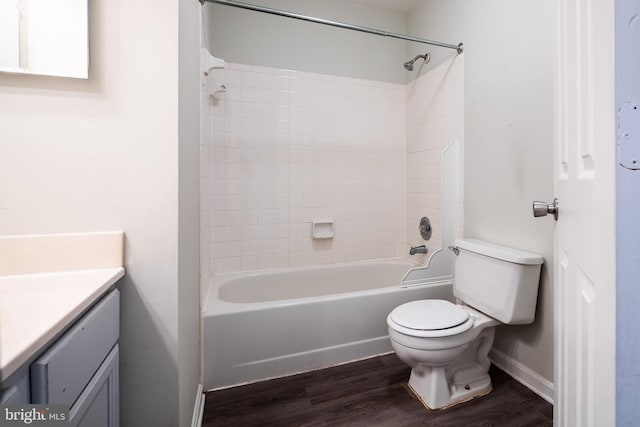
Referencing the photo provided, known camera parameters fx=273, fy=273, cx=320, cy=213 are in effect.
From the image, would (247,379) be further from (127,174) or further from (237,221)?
(127,174)

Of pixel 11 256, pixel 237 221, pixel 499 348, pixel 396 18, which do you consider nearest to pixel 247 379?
pixel 237 221

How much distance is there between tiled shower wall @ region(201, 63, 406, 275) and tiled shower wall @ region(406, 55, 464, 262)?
0.11 metres

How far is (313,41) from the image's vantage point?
2.25 meters

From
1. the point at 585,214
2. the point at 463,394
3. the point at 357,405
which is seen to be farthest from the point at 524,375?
the point at 585,214

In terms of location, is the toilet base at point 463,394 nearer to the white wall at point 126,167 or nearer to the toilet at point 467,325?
the toilet at point 467,325

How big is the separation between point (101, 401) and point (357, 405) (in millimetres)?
1101

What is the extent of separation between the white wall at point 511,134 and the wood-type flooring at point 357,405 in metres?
0.24

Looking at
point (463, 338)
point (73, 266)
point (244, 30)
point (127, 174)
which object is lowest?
point (463, 338)

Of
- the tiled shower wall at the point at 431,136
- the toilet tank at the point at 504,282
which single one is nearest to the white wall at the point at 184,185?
the toilet tank at the point at 504,282

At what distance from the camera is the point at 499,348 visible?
5.50ft

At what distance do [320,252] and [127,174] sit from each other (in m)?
1.67

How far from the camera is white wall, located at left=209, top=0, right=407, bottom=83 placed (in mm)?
2064

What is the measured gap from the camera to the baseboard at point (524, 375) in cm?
140

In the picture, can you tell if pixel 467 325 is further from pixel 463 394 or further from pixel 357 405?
pixel 357 405
